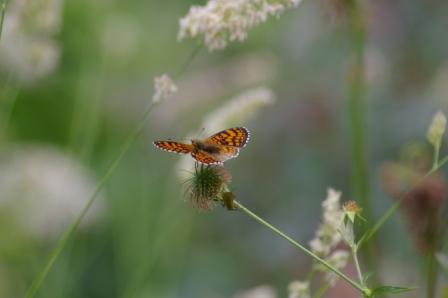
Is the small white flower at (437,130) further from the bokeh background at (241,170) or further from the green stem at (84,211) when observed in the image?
the bokeh background at (241,170)

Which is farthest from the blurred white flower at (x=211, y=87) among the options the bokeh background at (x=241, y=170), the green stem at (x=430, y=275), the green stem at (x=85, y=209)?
the green stem at (x=85, y=209)

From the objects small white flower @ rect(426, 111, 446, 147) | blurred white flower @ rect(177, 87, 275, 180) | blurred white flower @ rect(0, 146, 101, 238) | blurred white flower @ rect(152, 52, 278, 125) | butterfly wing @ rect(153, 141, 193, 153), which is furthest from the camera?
blurred white flower @ rect(152, 52, 278, 125)

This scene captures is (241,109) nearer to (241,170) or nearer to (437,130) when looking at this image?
(437,130)

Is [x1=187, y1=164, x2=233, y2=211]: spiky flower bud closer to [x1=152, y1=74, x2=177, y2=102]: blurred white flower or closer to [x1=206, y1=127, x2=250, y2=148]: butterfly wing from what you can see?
[x1=206, y1=127, x2=250, y2=148]: butterfly wing

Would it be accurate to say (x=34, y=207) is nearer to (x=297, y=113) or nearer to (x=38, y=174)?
(x=38, y=174)

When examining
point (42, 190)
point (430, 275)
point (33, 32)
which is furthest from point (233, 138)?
point (42, 190)

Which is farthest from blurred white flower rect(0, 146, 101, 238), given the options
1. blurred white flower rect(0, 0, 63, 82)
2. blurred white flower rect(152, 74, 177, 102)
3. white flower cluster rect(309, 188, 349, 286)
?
white flower cluster rect(309, 188, 349, 286)
